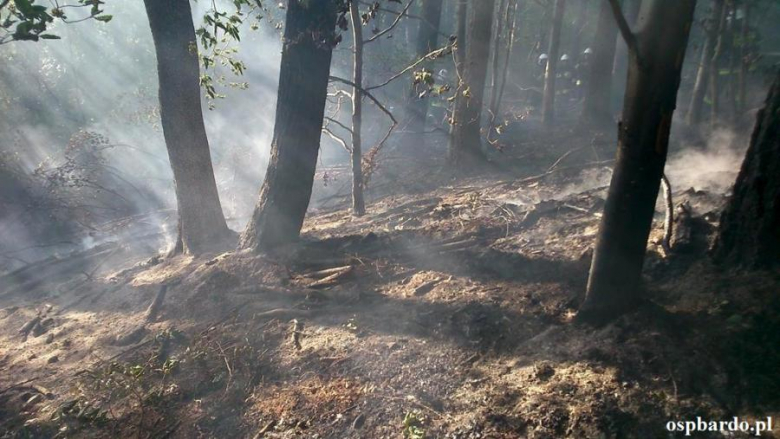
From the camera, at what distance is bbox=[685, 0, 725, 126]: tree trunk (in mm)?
9688

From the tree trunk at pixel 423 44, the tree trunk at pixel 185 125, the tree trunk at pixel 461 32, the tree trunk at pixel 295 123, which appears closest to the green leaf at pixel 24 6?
the tree trunk at pixel 295 123

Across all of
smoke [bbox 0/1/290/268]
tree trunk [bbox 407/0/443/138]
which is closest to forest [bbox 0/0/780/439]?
smoke [bbox 0/1/290/268]

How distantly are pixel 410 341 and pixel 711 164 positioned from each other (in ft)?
21.4

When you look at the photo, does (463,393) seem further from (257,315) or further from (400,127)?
(400,127)

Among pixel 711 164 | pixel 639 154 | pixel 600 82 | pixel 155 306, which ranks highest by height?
pixel 600 82

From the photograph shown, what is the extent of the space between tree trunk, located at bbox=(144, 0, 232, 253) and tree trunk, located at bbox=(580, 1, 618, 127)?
9.44 meters

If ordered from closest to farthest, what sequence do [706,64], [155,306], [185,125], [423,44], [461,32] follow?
[155,306], [185,125], [461,32], [706,64], [423,44]

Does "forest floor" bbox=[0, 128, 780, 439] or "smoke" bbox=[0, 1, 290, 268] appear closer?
"forest floor" bbox=[0, 128, 780, 439]

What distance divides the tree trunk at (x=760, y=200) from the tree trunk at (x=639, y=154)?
84 cm

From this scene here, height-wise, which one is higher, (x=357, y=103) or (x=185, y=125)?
(x=357, y=103)

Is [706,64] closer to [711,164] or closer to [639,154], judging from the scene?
[711,164]

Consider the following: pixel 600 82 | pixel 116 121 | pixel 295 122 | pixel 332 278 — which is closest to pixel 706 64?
pixel 600 82

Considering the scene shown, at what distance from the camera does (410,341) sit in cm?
421

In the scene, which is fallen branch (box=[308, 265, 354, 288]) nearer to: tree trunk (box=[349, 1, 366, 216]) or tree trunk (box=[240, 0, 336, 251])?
tree trunk (box=[240, 0, 336, 251])
